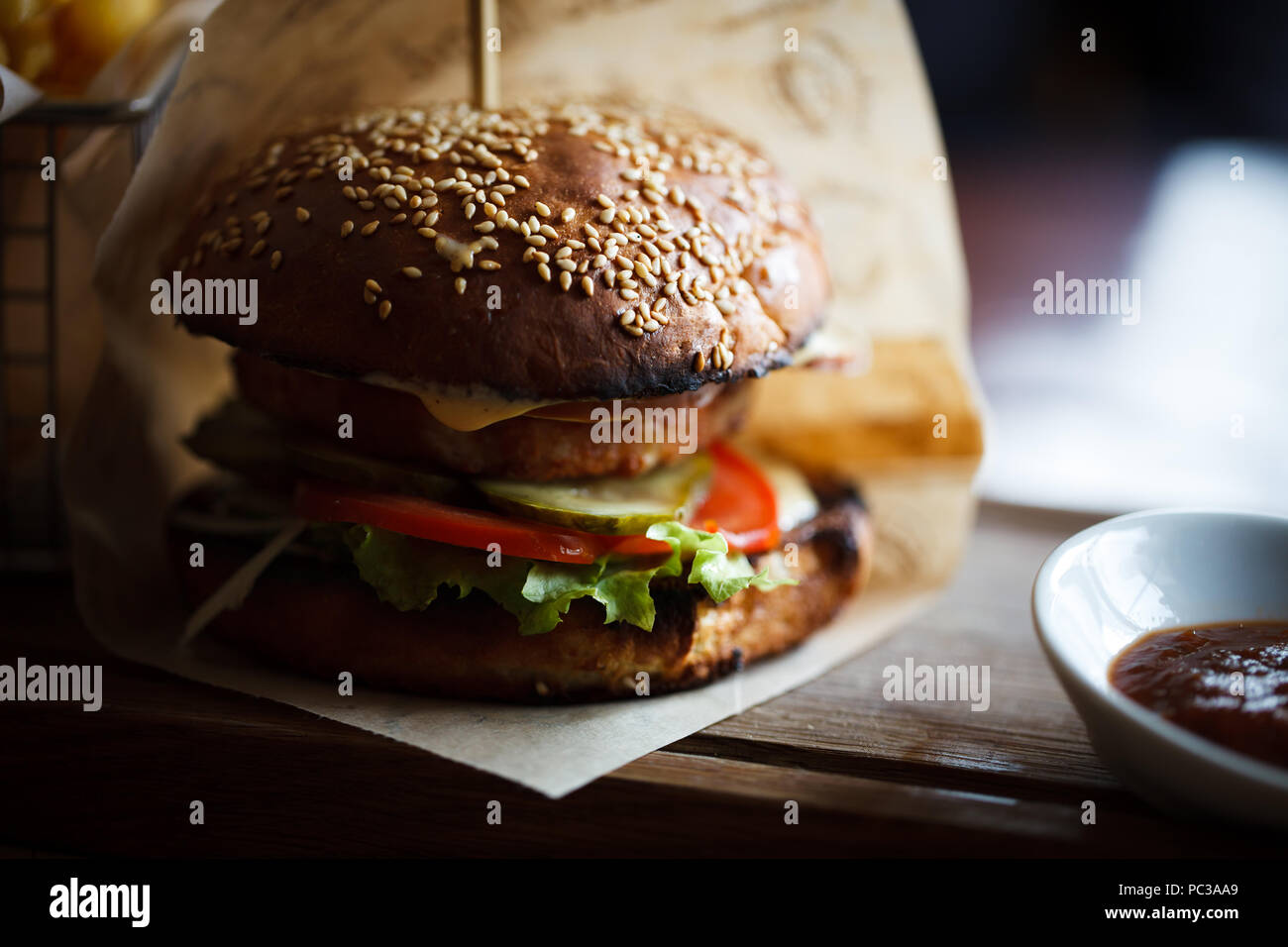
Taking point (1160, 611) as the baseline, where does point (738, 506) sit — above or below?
above

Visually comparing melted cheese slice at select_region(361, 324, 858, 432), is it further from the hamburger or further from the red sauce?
the red sauce

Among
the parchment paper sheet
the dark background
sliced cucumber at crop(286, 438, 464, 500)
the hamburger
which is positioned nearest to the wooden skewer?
the hamburger

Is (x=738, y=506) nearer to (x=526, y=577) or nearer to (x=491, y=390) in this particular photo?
(x=526, y=577)

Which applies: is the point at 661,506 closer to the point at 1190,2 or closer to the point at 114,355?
the point at 114,355

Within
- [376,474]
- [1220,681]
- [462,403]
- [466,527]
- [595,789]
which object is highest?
[462,403]

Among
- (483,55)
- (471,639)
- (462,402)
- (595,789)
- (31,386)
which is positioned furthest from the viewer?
(31,386)

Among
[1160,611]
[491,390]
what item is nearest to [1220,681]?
[1160,611]
